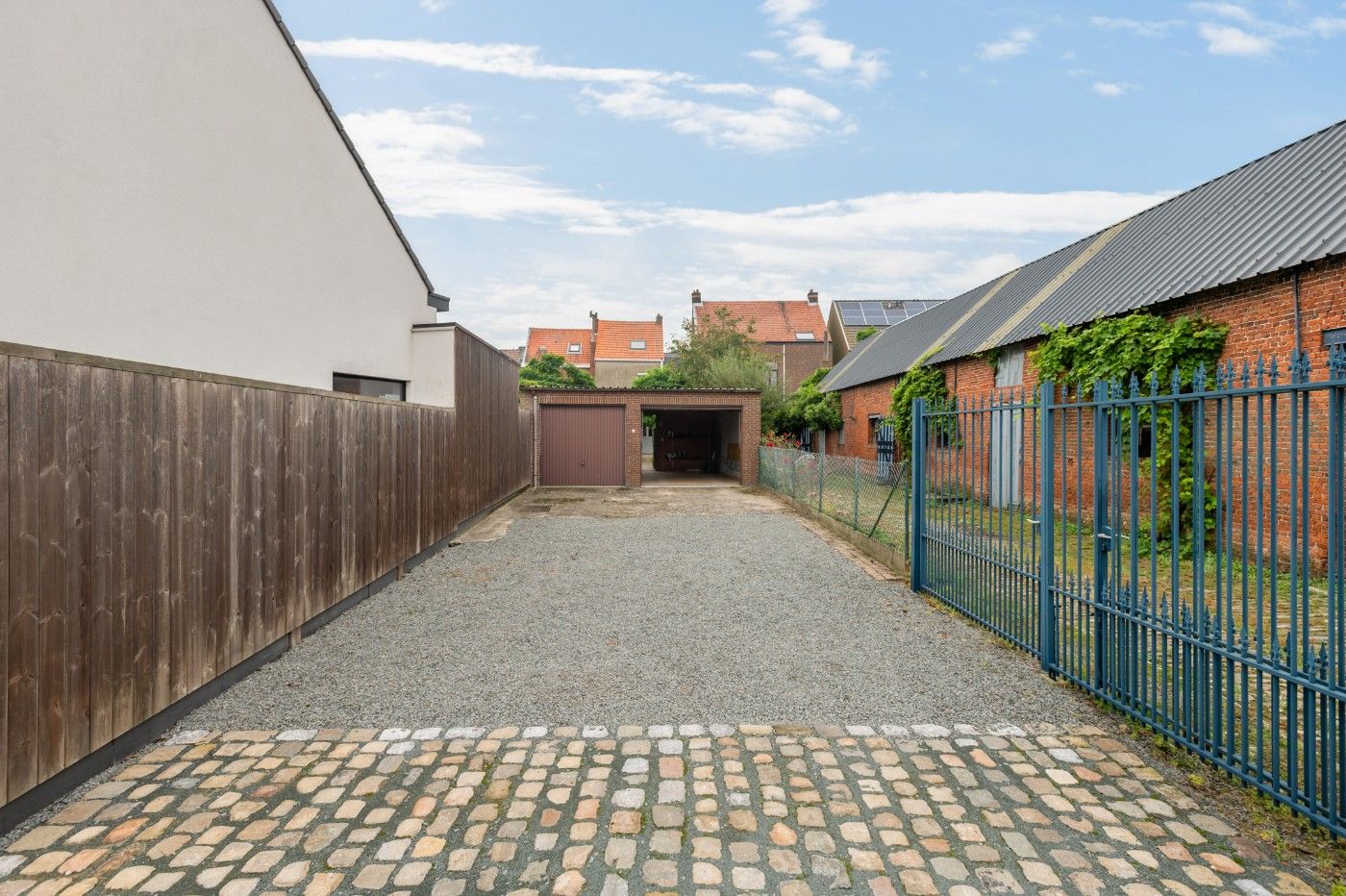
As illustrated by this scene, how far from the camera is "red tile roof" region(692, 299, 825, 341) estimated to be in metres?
44.5

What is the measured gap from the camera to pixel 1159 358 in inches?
381

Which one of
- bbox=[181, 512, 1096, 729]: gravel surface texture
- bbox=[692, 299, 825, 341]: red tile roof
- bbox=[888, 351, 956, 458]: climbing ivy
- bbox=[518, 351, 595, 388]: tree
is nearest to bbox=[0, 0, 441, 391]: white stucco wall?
bbox=[181, 512, 1096, 729]: gravel surface texture

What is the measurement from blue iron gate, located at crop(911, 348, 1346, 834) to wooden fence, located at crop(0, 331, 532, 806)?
180 inches

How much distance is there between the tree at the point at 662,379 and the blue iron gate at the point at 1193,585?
29877mm

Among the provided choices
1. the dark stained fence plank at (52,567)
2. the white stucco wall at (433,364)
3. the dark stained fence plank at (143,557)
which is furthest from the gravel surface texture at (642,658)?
the white stucco wall at (433,364)

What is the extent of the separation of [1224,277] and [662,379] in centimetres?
3242

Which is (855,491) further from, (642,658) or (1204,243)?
(1204,243)

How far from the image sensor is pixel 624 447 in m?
21.0

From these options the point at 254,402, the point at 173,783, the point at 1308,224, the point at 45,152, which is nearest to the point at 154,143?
the point at 45,152

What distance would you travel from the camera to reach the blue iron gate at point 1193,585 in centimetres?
289

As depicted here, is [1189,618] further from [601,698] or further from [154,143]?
[154,143]

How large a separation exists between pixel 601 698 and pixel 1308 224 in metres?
10.1

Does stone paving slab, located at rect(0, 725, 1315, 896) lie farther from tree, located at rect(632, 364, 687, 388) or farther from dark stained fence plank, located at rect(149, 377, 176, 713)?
tree, located at rect(632, 364, 687, 388)

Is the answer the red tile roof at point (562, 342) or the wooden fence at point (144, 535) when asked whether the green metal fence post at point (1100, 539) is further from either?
the red tile roof at point (562, 342)
